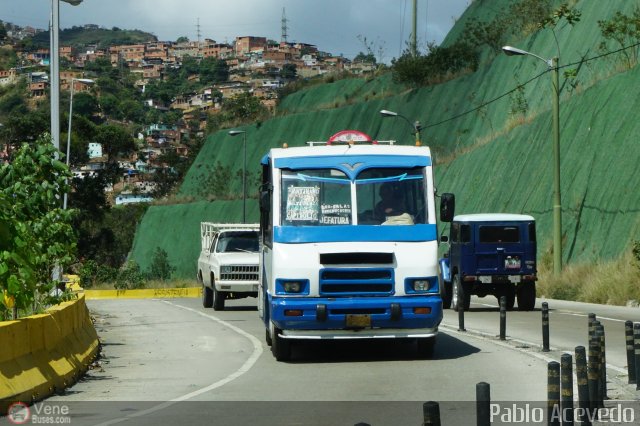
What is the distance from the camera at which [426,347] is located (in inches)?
715

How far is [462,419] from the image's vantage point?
11.9m

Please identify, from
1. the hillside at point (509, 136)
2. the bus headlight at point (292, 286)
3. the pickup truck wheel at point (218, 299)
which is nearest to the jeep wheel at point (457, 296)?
the pickup truck wheel at point (218, 299)

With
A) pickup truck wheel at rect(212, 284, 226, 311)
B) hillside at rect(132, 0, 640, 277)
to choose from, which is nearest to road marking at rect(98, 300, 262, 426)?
pickup truck wheel at rect(212, 284, 226, 311)

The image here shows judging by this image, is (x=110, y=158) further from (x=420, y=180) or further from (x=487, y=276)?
(x=420, y=180)

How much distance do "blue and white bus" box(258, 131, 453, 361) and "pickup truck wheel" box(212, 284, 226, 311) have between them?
15.4 meters

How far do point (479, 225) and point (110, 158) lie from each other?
59.3 meters

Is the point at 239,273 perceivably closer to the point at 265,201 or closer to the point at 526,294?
the point at 526,294

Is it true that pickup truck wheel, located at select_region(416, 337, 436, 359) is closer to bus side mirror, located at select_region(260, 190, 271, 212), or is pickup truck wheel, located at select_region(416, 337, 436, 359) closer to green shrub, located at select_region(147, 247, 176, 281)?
bus side mirror, located at select_region(260, 190, 271, 212)

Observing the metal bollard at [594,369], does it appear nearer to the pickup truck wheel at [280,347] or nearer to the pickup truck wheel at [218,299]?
the pickup truck wheel at [280,347]

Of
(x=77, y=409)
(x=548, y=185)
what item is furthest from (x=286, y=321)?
(x=548, y=185)

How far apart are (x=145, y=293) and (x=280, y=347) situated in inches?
1451

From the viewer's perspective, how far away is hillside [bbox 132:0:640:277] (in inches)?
1596

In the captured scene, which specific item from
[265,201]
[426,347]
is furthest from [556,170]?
[426,347]

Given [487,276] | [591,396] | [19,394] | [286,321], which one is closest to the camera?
[591,396]
